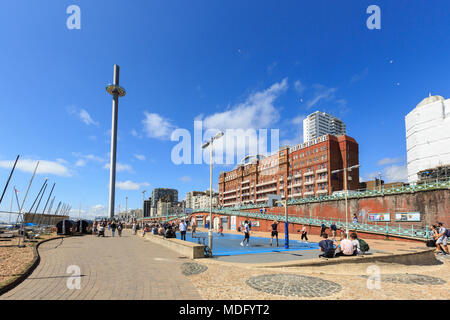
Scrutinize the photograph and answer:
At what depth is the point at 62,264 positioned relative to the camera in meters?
9.59

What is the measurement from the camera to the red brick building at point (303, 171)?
213 feet

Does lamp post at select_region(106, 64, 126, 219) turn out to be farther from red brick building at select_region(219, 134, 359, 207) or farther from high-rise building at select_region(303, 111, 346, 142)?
high-rise building at select_region(303, 111, 346, 142)

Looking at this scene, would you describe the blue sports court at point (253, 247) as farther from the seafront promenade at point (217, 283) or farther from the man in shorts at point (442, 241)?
the man in shorts at point (442, 241)

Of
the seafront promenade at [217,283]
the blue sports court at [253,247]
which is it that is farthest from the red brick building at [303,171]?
the seafront promenade at [217,283]

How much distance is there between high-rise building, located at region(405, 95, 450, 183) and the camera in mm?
49156

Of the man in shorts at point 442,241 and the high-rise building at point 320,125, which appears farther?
the high-rise building at point 320,125

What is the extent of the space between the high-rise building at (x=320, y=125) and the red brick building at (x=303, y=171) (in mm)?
97353

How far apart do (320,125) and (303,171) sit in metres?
118

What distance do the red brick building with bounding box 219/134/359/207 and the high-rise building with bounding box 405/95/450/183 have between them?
13422 millimetres

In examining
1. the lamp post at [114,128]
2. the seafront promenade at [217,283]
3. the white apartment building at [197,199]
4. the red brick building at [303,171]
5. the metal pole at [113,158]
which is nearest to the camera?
the seafront promenade at [217,283]

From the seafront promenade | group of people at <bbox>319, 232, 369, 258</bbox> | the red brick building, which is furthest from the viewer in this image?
the red brick building

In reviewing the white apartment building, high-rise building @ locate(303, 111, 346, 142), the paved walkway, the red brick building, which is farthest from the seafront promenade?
high-rise building @ locate(303, 111, 346, 142)
